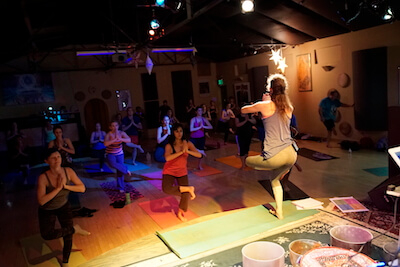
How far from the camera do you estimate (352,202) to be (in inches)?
155

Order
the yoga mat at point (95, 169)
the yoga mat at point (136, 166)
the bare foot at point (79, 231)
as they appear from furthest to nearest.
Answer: the yoga mat at point (95, 169) → the yoga mat at point (136, 166) → the bare foot at point (79, 231)

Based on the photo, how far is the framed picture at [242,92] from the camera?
1389 cm

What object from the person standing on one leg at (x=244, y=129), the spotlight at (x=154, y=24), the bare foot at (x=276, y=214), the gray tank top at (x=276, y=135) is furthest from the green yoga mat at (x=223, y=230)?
the spotlight at (x=154, y=24)

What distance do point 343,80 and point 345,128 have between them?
4.71 feet

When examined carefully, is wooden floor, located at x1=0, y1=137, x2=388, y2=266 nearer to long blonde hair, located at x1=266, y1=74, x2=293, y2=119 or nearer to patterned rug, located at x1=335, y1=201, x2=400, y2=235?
patterned rug, located at x1=335, y1=201, x2=400, y2=235

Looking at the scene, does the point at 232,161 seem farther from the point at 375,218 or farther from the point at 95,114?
the point at 95,114

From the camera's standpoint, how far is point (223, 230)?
3.51 meters

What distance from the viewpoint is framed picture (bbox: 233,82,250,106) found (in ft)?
45.6

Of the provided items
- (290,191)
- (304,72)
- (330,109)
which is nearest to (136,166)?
(290,191)

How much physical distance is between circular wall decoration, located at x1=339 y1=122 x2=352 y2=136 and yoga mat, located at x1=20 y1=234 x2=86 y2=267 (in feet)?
27.0

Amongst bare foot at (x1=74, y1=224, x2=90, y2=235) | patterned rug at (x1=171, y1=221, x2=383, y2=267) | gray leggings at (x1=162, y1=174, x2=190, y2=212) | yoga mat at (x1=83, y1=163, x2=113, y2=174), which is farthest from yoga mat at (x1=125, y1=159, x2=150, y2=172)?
patterned rug at (x1=171, y1=221, x2=383, y2=267)

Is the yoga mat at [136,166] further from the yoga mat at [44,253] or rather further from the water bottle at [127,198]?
the yoga mat at [44,253]

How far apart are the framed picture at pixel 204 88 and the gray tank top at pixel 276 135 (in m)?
12.8

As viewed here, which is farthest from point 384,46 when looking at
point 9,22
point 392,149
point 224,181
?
point 9,22
